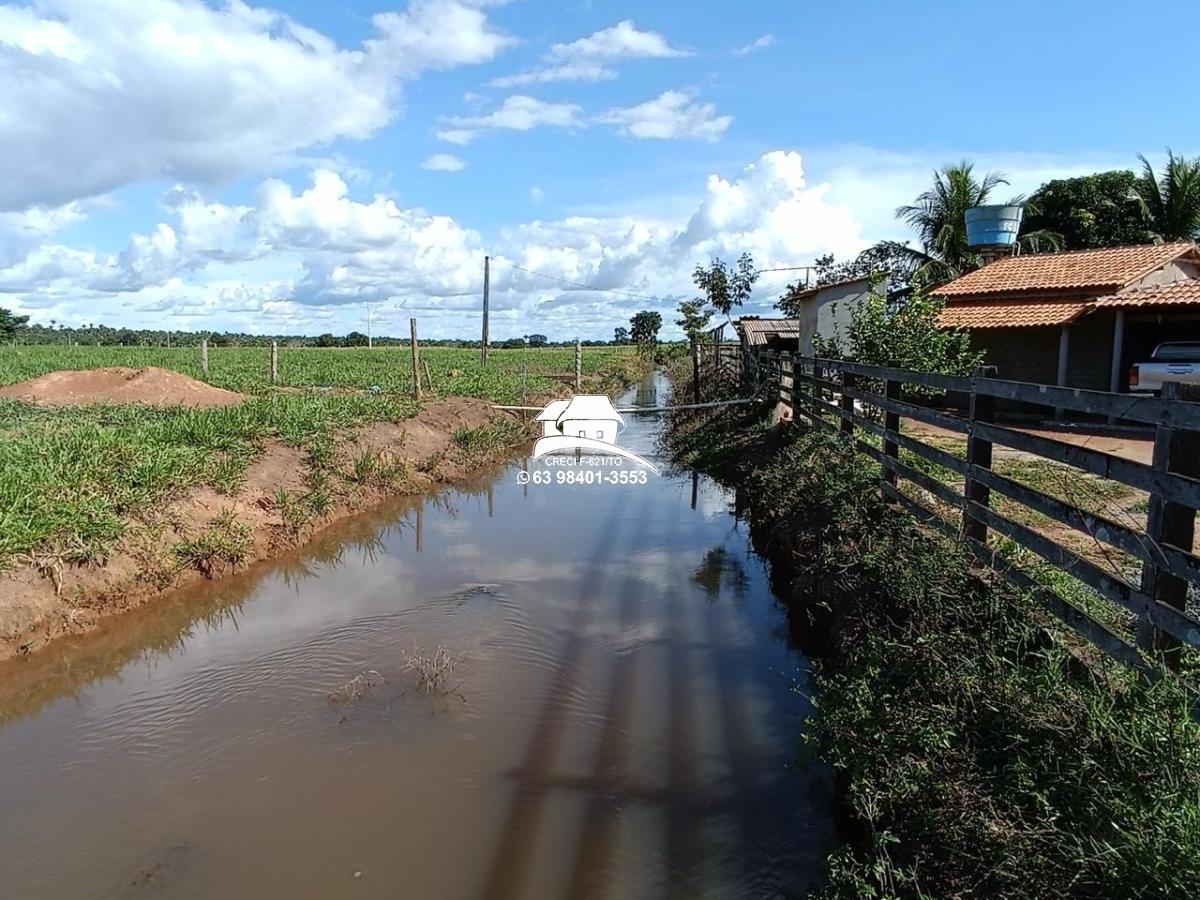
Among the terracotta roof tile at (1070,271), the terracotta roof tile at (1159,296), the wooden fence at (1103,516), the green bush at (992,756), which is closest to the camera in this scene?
the green bush at (992,756)

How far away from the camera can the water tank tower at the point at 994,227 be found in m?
19.6

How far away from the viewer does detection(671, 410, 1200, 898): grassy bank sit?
91.3 inches

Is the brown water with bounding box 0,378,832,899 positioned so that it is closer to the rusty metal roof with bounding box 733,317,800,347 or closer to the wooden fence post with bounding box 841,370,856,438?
the wooden fence post with bounding box 841,370,856,438

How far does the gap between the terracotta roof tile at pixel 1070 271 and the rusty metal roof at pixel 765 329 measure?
5030mm

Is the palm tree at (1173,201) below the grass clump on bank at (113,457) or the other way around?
the other way around

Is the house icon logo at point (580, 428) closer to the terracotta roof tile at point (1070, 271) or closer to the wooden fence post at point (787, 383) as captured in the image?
the wooden fence post at point (787, 383)

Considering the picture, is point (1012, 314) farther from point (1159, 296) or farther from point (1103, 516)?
point (1103, 516)

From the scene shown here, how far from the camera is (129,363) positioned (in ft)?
93.2

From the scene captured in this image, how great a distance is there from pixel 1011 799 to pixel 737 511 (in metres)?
7.97

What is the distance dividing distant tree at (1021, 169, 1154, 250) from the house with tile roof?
10639 mm

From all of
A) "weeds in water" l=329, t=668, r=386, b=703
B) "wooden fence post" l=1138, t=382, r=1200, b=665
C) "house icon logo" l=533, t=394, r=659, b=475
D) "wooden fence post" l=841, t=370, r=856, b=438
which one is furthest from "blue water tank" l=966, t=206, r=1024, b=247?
"weeds in water" l=329, t=668, r=386, b=703

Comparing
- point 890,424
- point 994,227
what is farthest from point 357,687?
point 994,227

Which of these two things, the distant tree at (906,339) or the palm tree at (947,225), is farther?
the palm tree at (947,225)

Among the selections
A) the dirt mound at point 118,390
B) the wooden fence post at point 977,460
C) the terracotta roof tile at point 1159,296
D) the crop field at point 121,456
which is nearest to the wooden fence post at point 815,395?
the wooden fence post at point 977,460
